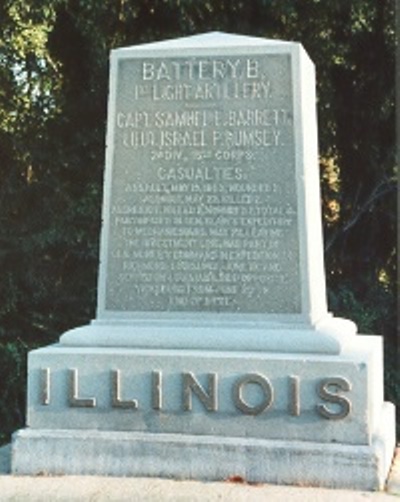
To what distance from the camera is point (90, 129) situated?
10031mm

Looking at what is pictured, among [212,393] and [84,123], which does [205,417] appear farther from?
[84,123]

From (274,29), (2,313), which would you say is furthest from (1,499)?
(274,29)

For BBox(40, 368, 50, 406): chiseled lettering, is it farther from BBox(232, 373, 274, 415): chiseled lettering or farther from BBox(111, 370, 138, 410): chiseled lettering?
BBox(232, 373, 274, 415): chiseled lettering

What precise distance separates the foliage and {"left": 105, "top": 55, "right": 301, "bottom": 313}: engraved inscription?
14.2 ft

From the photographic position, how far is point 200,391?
4.71 metres

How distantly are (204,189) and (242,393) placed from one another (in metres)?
1.23

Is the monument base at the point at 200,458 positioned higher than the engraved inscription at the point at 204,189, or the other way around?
the engraved inscription at the point at 204,189

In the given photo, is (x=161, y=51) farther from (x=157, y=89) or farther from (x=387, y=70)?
(x=387, y=70)

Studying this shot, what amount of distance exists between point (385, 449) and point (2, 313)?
5.94 meters

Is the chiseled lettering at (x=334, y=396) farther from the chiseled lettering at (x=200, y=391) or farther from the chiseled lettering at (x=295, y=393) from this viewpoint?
the chiseled lettering at (x=200, y=391)

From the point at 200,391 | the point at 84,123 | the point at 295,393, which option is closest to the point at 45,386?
the point at 200,391

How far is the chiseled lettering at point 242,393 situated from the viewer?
15.2ft

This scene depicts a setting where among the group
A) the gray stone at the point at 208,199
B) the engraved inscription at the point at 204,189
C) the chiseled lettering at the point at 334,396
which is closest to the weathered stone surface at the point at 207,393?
the chiseled lettering at the point at 334,396

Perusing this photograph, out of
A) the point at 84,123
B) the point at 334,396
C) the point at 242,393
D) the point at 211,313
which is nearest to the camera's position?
the point at 334,396
